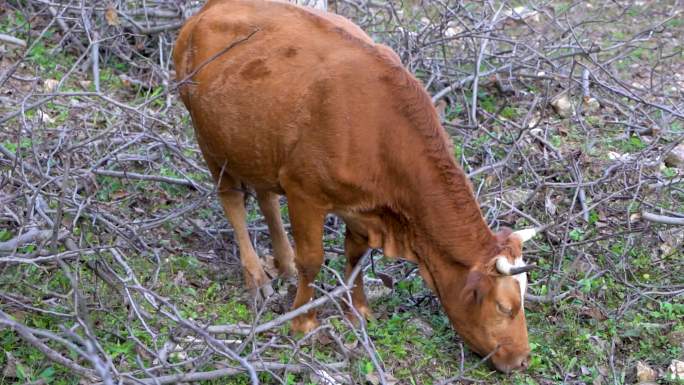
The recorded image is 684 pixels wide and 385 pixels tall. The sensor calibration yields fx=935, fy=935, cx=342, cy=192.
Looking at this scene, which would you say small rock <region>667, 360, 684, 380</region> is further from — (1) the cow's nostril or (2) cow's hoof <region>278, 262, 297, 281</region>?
(2) cow's hoof <region>278, 262, 297, 281</region>

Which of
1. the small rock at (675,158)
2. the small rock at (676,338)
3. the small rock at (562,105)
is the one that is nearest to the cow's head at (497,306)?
the small rock at (676,338)

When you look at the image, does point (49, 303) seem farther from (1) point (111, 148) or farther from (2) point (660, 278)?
(2) point (660, 278)

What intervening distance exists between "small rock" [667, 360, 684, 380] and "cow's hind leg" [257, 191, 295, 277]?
253cm

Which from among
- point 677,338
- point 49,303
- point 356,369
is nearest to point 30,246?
point 49,303

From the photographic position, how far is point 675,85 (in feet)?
29.6

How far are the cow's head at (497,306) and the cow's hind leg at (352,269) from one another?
2.19 feet

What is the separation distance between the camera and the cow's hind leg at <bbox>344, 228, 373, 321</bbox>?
5.72m

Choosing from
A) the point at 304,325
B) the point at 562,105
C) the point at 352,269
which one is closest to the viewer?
the point at 304,325

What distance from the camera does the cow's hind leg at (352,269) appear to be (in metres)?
5.72

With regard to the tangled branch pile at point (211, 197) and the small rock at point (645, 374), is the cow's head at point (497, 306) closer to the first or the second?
the tangled branch pile at point (211, 197)

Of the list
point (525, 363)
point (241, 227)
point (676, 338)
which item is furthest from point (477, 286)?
point (241, 227)

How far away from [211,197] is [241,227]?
0.67 metres

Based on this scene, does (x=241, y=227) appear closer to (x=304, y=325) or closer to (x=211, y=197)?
(x=211, y=197)

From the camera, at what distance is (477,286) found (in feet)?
16.4
